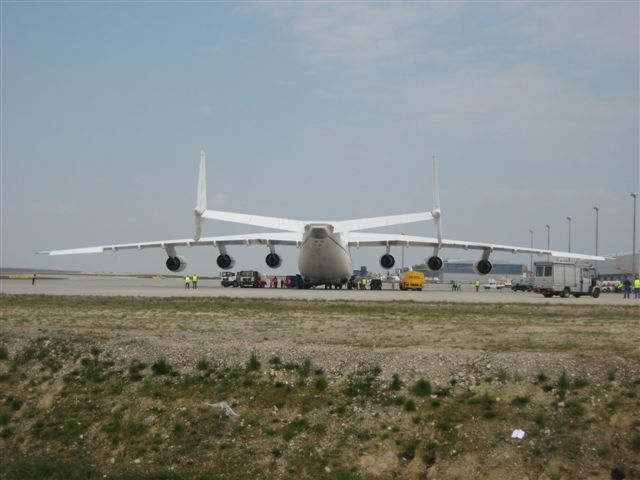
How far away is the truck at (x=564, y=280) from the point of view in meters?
46.3

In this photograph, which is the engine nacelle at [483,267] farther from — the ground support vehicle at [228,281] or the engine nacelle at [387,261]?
the ground support vehicle at [228,281]

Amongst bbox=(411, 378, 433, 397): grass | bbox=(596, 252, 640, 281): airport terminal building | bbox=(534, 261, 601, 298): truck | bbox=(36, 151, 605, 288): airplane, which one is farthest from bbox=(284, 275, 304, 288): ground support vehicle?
bbox=(596, 252, 640, 281): airport terminal building

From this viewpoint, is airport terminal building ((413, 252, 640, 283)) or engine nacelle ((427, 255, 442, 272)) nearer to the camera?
engine nacelle ((427, 255, 442, 272))

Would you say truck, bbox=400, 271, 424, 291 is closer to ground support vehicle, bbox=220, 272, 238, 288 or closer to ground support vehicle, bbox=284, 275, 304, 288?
ground support vehicle, bbox=284, 275, 304, 288

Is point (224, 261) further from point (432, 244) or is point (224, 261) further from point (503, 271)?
point (503, 271)

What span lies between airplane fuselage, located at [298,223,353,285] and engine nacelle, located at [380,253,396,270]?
2.30 metres

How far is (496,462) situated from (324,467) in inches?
102

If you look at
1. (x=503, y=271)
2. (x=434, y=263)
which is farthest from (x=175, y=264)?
(x=503, y=271)

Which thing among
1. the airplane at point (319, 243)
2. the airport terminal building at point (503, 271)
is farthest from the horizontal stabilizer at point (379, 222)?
the airport terminal building at point (503, 271)

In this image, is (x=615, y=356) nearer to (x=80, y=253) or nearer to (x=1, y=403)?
(x=1, y=403)

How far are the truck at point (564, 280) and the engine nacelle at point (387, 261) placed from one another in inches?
376

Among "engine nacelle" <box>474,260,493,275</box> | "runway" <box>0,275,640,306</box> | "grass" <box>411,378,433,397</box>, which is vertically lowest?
"grass" <box>411,378,433,397</box>

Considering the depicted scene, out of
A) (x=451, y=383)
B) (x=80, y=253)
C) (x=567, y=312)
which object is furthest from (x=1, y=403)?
(x=80, y=253)

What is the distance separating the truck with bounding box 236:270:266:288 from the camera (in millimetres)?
61709
